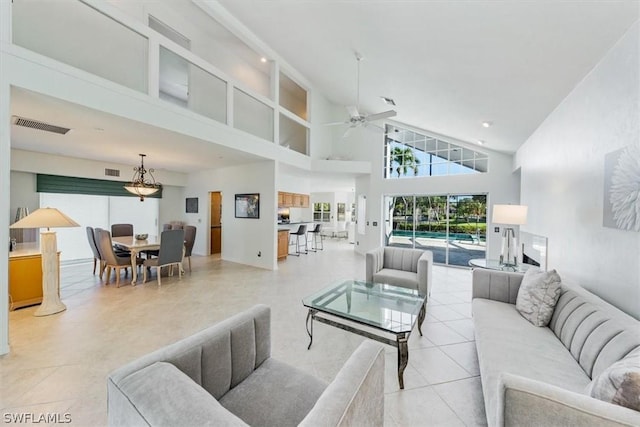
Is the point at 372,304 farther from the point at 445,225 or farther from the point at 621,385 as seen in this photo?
the point at 445,225

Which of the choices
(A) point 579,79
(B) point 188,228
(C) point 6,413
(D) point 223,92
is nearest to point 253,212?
(B) point 188,228

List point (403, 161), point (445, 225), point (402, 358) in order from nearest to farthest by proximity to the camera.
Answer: point (402, 358)
point (445, 225)
point (403, 161)

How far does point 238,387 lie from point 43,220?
3.44 metres

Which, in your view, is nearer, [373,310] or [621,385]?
[621,385]

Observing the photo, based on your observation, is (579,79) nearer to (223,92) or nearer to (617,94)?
→ (617,94)

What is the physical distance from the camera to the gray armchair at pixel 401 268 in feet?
11.5

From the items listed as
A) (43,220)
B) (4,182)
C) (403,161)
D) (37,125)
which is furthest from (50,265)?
(403,161)

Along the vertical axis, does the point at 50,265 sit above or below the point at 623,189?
below

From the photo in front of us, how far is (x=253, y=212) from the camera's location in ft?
19.7

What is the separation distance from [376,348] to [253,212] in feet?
17.0

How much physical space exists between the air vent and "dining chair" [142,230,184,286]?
6.79ft

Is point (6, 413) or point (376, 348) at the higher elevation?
point (376, 348)

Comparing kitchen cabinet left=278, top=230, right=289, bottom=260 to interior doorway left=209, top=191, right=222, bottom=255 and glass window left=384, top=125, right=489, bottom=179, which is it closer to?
interior doorway left=209, top=191, right=222, bottom=255

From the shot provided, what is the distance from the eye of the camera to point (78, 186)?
19.0 ft
